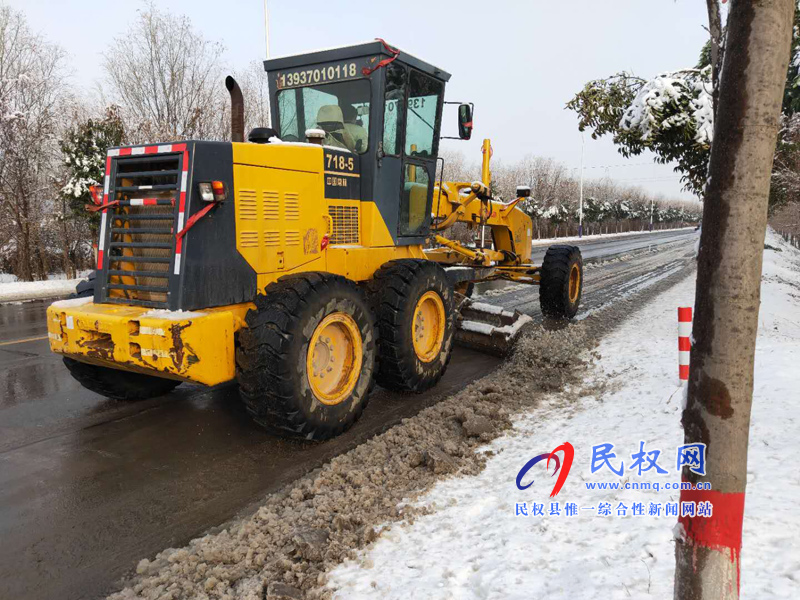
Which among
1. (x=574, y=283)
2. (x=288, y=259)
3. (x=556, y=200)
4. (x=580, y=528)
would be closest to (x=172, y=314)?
(x=288, y=259)

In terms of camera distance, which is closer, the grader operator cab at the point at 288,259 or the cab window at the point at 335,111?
the grader operator cab at the point at 288,259

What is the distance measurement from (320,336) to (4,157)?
16.0m

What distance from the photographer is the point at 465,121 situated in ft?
20.1

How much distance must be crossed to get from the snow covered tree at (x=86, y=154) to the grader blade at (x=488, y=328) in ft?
36.1

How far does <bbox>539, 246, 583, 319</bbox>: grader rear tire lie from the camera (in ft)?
28.7

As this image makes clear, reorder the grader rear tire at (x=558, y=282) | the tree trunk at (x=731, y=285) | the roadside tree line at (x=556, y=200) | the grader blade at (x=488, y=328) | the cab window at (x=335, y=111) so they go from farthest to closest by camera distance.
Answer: the roadside tree line at (x=556, y=200), the grader rear tire at (x=558, y=282), the grader blade at (x=488, y=328), the cab window at (x=335, y=111), the tree trunk at (x=731, y=285)

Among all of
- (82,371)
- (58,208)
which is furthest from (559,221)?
(82,371)

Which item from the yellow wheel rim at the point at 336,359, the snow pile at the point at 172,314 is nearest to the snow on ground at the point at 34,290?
the snow pile at the point at 172,314

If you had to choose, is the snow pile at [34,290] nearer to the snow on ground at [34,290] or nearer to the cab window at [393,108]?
the snow on ground at [34,290]

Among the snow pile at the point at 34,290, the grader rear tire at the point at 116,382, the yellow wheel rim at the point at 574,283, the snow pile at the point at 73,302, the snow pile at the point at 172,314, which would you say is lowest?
the grader rear tire at the point at 116,382

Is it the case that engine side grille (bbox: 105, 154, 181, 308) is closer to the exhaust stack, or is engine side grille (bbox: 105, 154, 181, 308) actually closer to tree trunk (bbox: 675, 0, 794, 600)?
the exhaust stack

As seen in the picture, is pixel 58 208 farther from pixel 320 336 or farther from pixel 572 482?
pixel 572 482

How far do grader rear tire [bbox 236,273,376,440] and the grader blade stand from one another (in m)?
2.80

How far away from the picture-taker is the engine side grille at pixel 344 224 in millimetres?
5117
